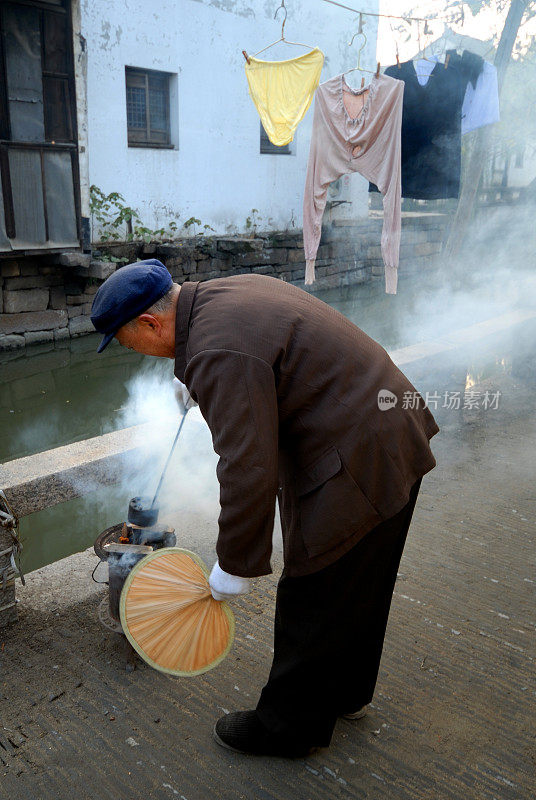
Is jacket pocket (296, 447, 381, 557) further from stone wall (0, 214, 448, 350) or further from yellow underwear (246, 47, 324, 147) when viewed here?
stone wall (0, 214, 448, 350)

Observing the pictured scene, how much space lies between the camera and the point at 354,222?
15852 mm

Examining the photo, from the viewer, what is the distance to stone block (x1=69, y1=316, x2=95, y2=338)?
10719 millimetres

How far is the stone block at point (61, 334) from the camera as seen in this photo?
10531 millimetres

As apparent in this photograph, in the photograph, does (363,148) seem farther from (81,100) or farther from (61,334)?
(61,334)

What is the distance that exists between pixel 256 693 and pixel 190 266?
10.2 m

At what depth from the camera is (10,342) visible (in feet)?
32.5

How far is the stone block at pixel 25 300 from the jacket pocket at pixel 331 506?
8.93 m

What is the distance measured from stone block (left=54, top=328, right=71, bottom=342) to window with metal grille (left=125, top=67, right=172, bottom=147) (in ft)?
11.3

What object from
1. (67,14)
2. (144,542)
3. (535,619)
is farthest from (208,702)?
(67,14)

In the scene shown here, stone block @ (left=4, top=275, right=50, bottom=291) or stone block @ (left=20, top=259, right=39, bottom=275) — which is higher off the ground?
stone block @ (left=20, top=259, right=39, bottom=275)

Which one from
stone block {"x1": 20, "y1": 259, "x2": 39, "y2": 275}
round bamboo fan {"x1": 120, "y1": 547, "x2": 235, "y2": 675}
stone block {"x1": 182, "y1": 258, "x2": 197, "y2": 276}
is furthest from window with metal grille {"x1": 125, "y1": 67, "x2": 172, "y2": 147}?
round bamboo fan {"x1": 120, "y1": 547, "x2": 235, "y2": 675}

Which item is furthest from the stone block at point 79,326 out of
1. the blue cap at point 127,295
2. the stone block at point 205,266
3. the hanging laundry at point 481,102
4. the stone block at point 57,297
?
the blue cap at point 127,295

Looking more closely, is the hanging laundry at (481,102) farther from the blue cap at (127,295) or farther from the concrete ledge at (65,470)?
the blue cap at (127,295)

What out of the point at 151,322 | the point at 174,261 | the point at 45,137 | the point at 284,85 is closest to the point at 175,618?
the point at 151,322
